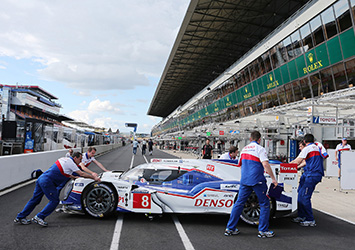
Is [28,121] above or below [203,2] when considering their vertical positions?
below

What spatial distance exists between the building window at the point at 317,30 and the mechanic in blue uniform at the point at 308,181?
12.0m

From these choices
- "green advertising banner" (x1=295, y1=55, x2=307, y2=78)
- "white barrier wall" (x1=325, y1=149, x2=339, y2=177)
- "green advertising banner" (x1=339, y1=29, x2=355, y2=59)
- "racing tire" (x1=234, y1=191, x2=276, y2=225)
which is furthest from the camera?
"green advertising banner" (x1=295, y1=55, x2=307, y2=78)

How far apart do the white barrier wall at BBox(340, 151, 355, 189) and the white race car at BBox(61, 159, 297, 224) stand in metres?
5.34

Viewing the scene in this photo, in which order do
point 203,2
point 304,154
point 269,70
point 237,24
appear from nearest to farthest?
point 304,154
point 269,70
point 203,2
point 237,24

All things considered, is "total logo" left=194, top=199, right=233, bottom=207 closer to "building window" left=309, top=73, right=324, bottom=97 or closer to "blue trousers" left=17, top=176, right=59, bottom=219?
"blue trousers" left=17, top=176, right=59, bottom=219

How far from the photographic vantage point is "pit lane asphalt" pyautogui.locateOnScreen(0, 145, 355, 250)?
4.70m

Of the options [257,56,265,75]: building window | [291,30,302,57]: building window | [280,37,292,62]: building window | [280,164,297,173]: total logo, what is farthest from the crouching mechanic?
[257,56,265,75]: building window

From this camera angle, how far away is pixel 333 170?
1383cm

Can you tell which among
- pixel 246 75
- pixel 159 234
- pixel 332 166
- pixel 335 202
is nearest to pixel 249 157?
pixel 159 234

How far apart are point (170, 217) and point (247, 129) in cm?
1382

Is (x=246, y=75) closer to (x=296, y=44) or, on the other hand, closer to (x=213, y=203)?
(x=296, y=44)

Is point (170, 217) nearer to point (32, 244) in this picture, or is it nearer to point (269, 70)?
point (32, 244)

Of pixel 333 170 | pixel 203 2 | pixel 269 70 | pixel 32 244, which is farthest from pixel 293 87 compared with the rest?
pixel 32 244

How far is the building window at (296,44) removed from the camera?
61.2 feet
